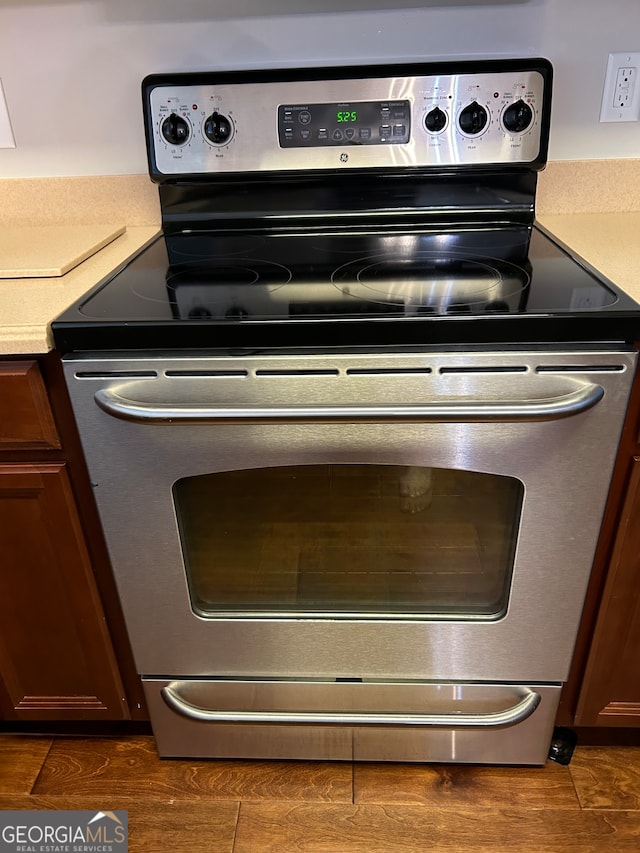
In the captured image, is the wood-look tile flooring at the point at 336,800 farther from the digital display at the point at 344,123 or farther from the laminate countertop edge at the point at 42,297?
the digital display at the point at 344,123

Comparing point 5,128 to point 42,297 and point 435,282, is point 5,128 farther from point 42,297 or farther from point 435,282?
point 435,282

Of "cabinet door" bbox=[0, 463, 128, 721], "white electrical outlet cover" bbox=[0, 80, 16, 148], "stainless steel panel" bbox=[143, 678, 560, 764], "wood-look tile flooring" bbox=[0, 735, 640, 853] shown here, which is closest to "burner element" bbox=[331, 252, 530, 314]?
"cabinet door" bbox=[0, 463, 128, 721]

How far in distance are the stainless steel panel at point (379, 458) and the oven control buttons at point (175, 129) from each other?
0.56 m

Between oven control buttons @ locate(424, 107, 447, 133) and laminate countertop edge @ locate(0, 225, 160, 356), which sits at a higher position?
oven control buttons @ locate(424, 107, 447, 133)

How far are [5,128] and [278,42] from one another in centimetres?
56

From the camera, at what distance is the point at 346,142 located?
1.14 m

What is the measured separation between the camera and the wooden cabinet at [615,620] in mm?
885

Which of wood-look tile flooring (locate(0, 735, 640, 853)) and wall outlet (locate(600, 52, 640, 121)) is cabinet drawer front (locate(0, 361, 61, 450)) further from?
wall outlet (locate(600, 52, 640, 121))

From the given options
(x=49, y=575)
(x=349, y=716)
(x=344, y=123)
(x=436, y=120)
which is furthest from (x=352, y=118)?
(x=349, y=716)

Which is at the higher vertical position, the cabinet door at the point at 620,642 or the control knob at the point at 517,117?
the control knob at the point at 517,117

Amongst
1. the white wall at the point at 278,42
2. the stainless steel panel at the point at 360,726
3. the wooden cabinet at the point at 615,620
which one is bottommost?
the stainless steel panel at the point at 360,726

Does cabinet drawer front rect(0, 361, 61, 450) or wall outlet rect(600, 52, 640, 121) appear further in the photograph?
wall outlet rect(600, 52, 640, 121)

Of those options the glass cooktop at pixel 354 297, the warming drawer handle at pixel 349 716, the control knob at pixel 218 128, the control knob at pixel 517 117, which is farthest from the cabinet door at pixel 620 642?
the control knob at pixel 218 128

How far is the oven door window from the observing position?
0.92 meters
